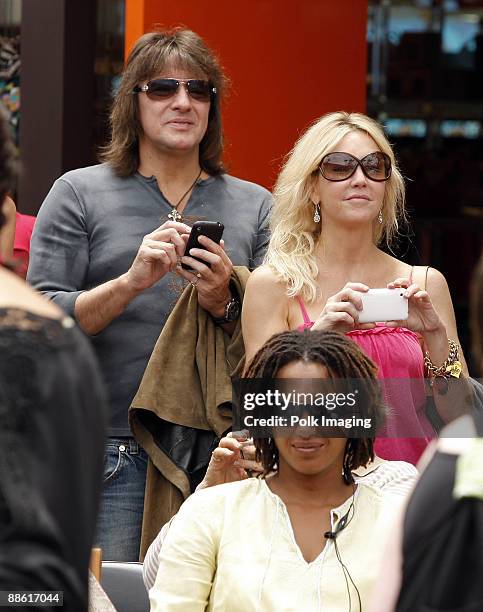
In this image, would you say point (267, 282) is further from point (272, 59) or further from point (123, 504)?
point (272, 59)

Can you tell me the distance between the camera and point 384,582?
1937 mm

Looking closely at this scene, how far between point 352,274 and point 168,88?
31.6 inches

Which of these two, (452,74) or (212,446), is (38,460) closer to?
(212,446)

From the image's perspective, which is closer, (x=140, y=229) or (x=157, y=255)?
(x=157, y=255)

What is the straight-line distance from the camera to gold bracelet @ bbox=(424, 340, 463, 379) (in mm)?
3787

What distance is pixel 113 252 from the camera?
4.10 meters

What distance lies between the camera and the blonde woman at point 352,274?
3.74 m

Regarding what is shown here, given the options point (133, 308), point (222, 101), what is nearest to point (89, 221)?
point (133, 308)

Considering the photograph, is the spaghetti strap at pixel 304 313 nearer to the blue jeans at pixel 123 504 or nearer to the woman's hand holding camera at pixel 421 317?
the woman's hand holding camera at pixel 421 317

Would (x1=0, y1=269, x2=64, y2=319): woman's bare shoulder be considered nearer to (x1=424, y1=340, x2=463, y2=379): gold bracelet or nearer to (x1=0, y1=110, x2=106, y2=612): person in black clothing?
(x1=0, y1=110, x2=106, y2=612): person in black clothing

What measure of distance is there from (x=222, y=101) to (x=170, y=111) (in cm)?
34

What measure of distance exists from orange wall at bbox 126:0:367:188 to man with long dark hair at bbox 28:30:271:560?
1082mm

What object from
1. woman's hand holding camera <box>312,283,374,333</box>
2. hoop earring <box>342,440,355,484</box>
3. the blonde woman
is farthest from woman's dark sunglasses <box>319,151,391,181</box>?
→ hoop earring <box>342,440,355,484</box>

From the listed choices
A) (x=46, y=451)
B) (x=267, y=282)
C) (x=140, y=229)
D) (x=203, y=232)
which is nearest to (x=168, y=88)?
(x=140, y=229)
